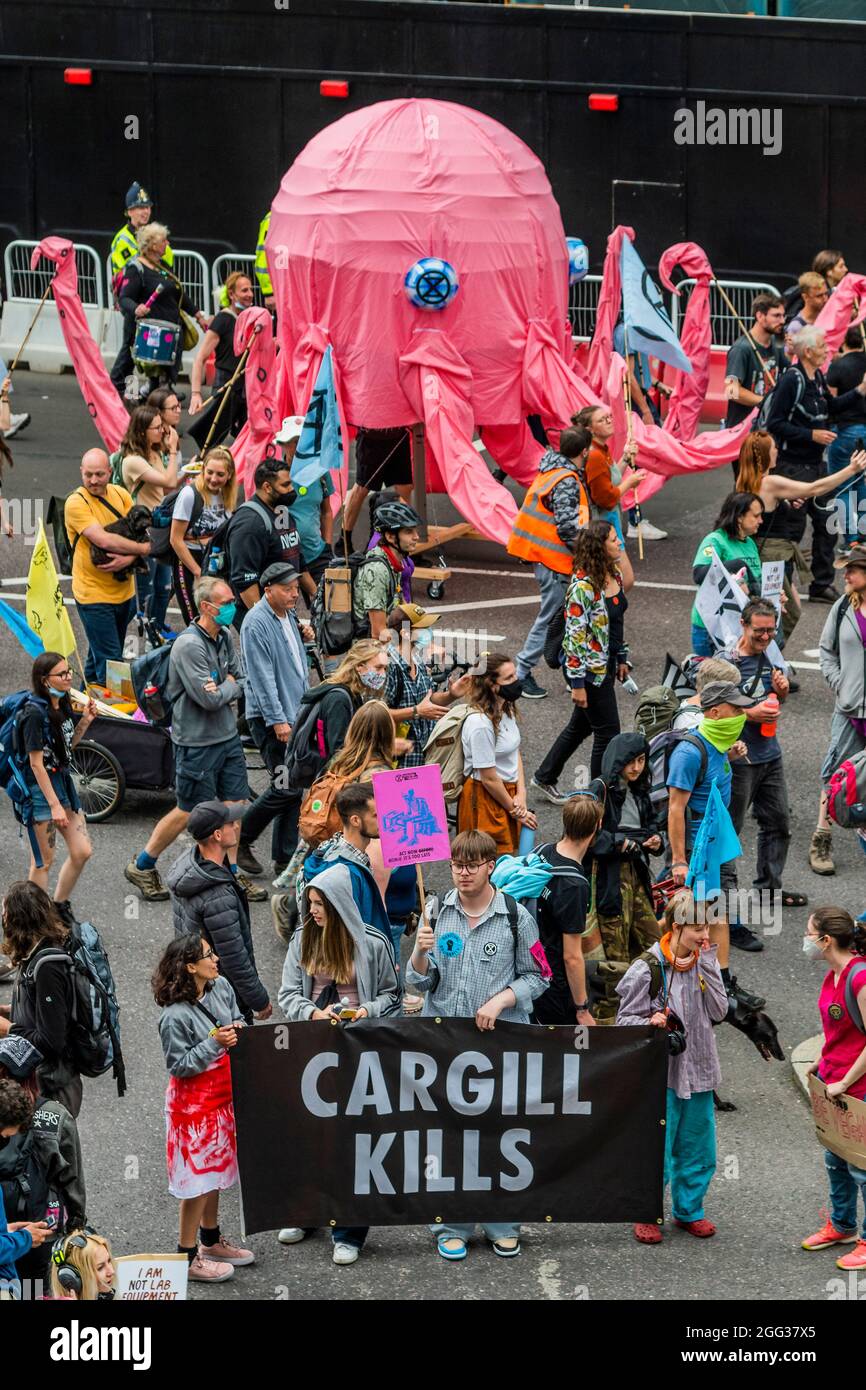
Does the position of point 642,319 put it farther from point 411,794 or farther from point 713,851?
point 411,794

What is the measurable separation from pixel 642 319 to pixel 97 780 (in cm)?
582

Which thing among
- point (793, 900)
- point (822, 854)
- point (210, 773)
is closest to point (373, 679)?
point (210, 773)

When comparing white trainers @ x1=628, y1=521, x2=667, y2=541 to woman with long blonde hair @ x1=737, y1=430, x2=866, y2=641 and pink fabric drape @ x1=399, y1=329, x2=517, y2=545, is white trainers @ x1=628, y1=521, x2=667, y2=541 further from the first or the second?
woman with long blonde hair @ x1=737, y1=430, x2=866, y2=641

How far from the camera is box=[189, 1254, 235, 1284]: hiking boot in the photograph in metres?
7.58

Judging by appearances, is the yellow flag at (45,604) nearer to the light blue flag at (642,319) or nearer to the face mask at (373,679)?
the face mask at (373,679)

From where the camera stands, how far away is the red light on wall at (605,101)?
20281 millimetres

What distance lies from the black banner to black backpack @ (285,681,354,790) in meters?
2.39

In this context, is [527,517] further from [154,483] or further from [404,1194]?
[404,1194]

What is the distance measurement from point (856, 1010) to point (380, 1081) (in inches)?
67.7

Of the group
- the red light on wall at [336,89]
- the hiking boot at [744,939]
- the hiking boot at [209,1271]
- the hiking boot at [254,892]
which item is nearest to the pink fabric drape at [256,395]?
the hiking boot at [254,892]

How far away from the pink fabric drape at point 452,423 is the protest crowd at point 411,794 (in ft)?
2.64

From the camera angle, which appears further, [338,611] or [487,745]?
[338,611]

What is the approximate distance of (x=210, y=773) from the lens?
10.2 meters

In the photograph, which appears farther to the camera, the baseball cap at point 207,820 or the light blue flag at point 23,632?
the light blue flag at point 23,632
